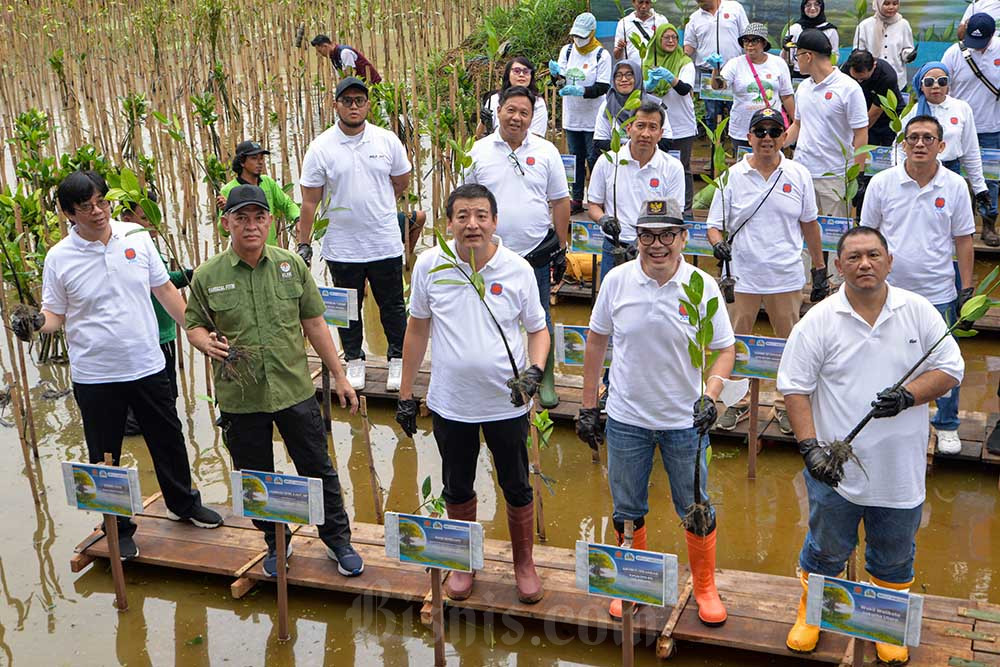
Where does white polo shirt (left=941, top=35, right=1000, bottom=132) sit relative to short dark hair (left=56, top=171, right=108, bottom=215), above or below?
above

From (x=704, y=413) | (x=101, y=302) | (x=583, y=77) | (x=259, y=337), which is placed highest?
(x=583, y=77)

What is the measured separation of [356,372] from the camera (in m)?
6.33

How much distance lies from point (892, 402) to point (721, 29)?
20.4 feet

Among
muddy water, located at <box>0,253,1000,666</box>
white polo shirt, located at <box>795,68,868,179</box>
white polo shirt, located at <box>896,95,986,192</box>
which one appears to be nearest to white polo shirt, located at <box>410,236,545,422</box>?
muddy water, located at <box>0,253,1000,666</box>

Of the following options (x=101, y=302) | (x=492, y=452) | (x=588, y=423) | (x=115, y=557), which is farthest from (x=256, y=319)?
(x=588, y=423)

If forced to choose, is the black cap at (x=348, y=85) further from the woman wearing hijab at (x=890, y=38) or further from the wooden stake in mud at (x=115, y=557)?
the woman wearing hijab at (x=890, y=38)

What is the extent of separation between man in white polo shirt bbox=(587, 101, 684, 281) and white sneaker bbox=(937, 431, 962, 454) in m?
1.68

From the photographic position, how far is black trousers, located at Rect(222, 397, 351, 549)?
4.35m

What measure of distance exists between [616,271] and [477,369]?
618mm

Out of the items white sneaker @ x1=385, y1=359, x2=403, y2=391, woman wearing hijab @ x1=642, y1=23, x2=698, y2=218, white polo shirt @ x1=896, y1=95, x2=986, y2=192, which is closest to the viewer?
white sneaker @ x1=385, y1=359, x2=403, y2=391

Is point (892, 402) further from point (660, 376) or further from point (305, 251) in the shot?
point (305, 251)

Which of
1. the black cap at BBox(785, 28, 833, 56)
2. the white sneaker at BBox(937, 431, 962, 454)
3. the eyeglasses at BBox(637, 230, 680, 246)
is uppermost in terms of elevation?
the black cap at BBox(785, 28, 833, 56)

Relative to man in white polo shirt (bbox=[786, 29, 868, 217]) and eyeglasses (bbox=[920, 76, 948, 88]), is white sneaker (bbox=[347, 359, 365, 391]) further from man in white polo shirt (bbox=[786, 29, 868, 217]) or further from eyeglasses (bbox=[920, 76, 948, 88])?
eyeglasses (bbox=[920, 76, 948, 88])

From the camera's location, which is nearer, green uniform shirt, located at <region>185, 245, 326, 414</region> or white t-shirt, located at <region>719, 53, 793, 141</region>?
green uniform shirt, located at <region>185, 245, 326, 414</region>
